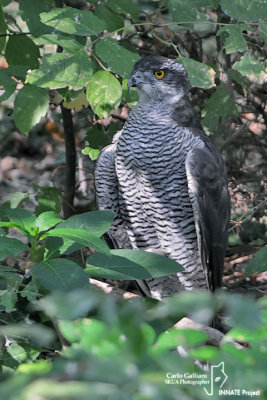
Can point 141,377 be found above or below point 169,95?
above

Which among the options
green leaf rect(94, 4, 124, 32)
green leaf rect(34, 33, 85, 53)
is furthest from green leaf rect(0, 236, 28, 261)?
green leaf rect(94, 4, 124, 32)

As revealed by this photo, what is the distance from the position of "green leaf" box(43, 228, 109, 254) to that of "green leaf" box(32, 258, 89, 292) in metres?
0.09

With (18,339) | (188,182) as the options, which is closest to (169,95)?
(188,182)

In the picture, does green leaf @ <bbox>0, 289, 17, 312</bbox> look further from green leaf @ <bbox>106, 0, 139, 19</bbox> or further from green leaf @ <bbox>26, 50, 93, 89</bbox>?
green leaf @ <bbox>106, 0, 139, 19</bbox>

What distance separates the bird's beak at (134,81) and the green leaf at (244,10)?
0.88 meters

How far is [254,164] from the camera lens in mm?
6672

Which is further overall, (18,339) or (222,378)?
(18,339)

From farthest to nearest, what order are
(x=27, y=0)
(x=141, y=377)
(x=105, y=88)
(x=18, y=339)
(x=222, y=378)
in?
1. (x=27, y=0)
2. (x=105, y=88)
3. (x=18, y=339)
4. (x=222, y=378)
5. (x=141, y=377)

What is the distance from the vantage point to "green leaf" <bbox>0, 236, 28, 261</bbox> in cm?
256

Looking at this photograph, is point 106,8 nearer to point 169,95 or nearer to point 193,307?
point 169,95

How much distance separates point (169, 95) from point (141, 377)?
3970 mm

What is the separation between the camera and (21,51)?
4.52 metres

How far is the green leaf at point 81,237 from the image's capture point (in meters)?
2.42

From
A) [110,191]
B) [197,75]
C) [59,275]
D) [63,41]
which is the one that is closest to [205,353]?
[59,275]
